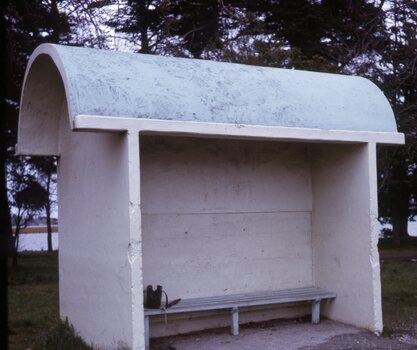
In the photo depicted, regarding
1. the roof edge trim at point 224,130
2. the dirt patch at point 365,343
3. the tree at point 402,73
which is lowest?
the dirt patch at point 365,343

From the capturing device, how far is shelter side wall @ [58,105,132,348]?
6.73m

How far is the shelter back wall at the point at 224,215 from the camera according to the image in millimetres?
8172

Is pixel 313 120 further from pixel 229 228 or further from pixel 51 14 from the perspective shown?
pixel 51 14

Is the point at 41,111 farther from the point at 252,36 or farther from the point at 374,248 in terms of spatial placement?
the point at 252,36

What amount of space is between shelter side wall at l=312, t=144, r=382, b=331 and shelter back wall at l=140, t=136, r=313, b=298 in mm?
251

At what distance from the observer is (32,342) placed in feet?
29.9

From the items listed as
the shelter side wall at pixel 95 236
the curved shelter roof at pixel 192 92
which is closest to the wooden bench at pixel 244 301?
the shelter side wall at pixel 95 236

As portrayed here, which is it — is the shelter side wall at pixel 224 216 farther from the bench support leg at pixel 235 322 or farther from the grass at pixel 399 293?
the grass at pixel 399 293

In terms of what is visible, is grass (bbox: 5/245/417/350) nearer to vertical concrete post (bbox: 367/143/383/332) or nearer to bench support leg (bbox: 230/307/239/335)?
vertical concrete post (bbox: 367/143/383/332)

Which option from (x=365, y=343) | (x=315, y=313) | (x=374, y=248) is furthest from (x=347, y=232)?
(x=365, y=343)

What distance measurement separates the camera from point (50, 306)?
13094 millimetres

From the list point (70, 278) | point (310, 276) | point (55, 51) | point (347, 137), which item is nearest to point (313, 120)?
point (347, 137)

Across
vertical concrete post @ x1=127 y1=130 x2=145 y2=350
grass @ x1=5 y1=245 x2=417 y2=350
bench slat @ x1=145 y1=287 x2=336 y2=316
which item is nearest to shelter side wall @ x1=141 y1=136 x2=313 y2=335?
bench slat @ x1=145 y1=287 x2=336 y2=316

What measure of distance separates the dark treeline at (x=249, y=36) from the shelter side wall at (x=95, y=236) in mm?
4601
